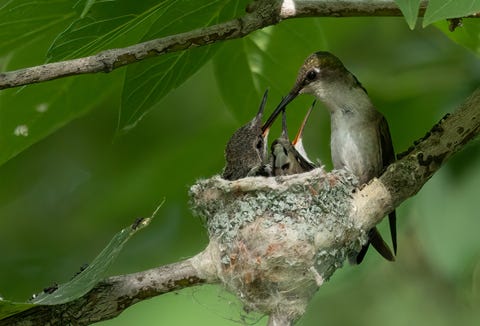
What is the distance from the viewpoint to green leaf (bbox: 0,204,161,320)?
271 centimetres

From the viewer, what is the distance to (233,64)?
12.9 feet

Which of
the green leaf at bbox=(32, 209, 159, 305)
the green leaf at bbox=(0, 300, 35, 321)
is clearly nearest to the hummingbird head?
the green leaf at bbox=(32, 209, 159, 305)

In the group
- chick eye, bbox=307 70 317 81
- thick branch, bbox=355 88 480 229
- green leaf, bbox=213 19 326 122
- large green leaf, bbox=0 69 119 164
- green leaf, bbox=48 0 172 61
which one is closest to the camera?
green leaf, bbox=48 0 172 61

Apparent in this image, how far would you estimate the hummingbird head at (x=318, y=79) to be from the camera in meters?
4.06

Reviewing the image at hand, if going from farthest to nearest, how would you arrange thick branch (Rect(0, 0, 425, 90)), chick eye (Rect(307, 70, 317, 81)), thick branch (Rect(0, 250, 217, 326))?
chick eye (Rect(307, 70, 317, 81)) < thick branch (Rect(0, 250, 217, 326)) < thick branch (Rect(0, 0, 425, 90))

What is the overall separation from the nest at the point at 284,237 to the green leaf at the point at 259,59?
13.9 inches

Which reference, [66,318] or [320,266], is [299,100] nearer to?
[320,266]

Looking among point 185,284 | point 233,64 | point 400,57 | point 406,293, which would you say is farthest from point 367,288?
point 185,284

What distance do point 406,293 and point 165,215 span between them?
190 centimetres

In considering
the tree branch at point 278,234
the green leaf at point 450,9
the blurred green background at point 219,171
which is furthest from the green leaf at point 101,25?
the green leaf at point 450,9

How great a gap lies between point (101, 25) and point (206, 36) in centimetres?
33

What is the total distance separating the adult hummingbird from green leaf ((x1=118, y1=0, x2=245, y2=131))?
0.82 m

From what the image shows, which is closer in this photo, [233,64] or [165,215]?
[233,64]

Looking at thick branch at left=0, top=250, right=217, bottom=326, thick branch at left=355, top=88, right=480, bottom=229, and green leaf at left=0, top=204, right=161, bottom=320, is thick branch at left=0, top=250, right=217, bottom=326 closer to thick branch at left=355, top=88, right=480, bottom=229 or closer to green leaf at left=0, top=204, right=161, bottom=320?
green leaf at left=0, top=204, right=161, bottom=320
